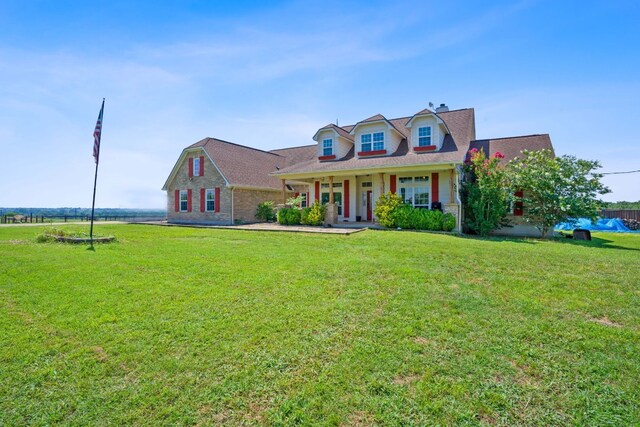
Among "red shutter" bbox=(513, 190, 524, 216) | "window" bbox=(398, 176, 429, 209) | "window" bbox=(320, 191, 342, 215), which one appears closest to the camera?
"red shutter" bbox=(513, 190, 524, 216)

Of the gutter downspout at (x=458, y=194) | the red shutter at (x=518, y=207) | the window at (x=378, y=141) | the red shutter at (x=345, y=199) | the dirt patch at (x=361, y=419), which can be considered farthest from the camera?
the red shutter at (x=345, y=199)

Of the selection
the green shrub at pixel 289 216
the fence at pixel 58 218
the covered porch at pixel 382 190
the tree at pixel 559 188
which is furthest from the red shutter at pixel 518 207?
the fence at pixel 58 218

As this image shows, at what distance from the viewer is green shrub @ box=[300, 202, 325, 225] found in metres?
16.6

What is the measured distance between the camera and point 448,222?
14.2 m

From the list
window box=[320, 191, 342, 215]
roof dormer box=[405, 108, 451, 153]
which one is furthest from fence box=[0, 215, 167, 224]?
roof dormer box=[405, 108, 451, 153]

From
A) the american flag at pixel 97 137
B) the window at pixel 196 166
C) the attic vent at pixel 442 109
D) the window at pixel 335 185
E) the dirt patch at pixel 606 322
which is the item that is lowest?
the dirt patch at pixel 606 322

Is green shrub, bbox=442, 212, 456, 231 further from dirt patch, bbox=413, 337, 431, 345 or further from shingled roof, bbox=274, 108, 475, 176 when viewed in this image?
dirt patch, bbox=413, 337, 431, 345

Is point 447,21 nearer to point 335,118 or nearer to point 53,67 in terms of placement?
point 53,67

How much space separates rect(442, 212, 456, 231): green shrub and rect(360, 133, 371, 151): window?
21.0 ft

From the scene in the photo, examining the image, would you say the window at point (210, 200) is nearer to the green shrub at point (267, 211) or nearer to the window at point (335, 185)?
the green shrub at point (267, 211)

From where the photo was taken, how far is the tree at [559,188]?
13.4 m

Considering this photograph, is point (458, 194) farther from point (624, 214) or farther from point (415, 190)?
point (624, 214)

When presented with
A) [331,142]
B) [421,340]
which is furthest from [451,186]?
[421,340]

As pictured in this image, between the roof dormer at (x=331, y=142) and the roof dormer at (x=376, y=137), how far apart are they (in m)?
1.04
